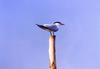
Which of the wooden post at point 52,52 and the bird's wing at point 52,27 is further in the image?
the bird's wing at point 52,27

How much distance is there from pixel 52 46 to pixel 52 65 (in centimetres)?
49

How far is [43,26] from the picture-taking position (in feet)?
22.3

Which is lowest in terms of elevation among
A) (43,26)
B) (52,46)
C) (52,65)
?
(52,65)

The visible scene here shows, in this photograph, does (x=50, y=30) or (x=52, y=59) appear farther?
(x=50, y=30)

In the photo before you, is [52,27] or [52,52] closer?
[52,52]

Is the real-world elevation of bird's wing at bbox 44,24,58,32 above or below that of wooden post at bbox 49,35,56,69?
above

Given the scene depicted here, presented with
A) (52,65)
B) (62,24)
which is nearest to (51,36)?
(52,65)

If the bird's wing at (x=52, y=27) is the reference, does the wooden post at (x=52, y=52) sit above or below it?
below

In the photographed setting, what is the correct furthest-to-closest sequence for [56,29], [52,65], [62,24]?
1. [62,24]
2. [56,29]
3. [52,65]

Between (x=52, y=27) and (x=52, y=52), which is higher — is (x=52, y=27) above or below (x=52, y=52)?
above

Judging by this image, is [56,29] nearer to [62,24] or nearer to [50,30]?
[50,30]

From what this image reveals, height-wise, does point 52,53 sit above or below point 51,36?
below

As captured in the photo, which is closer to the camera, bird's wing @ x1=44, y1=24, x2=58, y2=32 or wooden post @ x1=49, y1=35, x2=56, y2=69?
wooden post @ x1=49, y1=35, x2=56, y2=69

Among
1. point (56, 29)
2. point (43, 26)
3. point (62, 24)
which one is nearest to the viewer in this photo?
point (43, 26)
